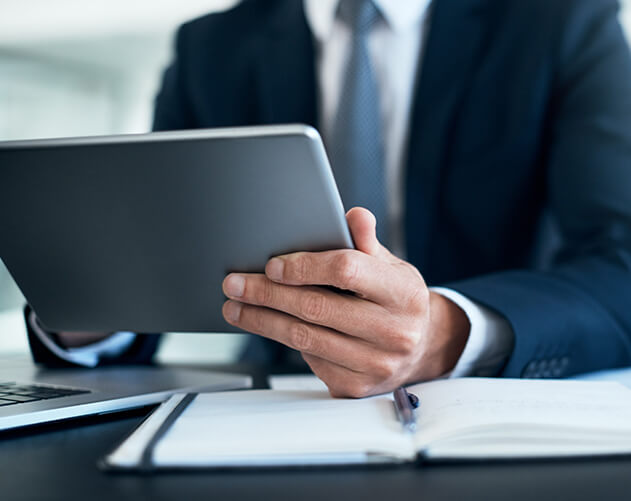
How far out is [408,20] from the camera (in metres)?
1.21

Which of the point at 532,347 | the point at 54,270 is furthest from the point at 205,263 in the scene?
the point at 532,347

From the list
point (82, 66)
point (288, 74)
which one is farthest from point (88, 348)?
point (82, 66)

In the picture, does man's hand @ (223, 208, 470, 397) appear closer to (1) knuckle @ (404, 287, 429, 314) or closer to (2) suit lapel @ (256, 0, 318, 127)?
(1) knuckle @ (404, 287, 429, 314)

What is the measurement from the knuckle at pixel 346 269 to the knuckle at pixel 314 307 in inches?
1.5

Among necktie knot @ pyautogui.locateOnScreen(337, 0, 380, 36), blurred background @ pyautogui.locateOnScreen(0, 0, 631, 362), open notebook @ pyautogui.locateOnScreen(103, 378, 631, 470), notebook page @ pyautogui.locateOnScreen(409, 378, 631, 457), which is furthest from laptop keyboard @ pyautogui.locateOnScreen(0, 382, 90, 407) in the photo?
blurred background @ pyautogui.locateOnScreen(0, 0, 631, 362)

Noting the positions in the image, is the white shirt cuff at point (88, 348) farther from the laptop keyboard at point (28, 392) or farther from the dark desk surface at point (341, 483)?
the dark desk surface at point (341, 483)

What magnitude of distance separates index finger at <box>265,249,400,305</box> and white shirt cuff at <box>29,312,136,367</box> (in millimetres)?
440

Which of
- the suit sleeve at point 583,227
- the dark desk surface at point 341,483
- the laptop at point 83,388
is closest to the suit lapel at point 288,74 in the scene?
the suit sleeve at point 583,227

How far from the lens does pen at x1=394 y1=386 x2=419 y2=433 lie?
44cm

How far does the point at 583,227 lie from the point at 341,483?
80 centimetres

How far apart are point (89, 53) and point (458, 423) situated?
2.66 m

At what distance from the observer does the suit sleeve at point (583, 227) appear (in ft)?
2.34

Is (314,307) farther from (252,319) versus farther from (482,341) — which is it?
(482,341)

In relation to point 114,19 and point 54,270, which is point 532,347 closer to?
point 54,270
